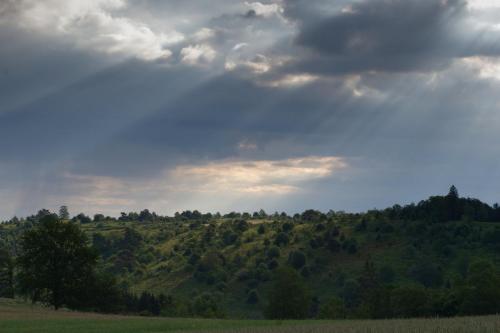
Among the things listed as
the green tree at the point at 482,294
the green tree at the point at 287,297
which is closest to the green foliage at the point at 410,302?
the green tree at the point at 482,294

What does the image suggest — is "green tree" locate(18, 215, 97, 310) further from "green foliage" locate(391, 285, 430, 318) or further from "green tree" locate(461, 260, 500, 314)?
"green tree" locate(461, 260, 500, 314)

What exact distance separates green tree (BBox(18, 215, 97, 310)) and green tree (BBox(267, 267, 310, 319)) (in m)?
47.2

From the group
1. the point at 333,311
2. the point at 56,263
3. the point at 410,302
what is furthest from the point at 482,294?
the point at 56,263

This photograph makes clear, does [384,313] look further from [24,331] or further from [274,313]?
[24,331]

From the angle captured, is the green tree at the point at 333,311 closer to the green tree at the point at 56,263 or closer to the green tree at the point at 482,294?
the green tree at the point at 482,294

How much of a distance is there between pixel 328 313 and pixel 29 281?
6517 cm

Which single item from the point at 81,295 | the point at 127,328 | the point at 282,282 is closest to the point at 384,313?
the point at 282,282

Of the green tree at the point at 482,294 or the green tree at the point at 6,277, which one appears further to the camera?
the green tree at the point at 6,277

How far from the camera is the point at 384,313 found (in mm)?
119562

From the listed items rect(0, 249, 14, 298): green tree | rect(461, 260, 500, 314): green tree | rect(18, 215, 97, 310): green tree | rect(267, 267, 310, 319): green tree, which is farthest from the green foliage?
rect(0, 249, 14, 298): green tree

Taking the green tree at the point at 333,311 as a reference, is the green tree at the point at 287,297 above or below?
above

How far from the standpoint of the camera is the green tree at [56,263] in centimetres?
8550

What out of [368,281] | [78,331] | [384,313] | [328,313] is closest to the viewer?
[78,331]

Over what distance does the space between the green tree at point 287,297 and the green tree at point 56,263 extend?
1859 inches
